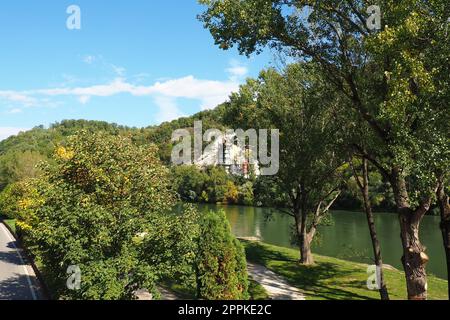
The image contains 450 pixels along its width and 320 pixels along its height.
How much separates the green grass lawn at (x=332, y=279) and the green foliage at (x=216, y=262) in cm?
480

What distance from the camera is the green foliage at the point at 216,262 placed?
1320 centimetres

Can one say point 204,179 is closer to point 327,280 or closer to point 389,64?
point 327,280

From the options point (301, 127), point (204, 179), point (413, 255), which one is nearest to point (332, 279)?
point (301, 127)

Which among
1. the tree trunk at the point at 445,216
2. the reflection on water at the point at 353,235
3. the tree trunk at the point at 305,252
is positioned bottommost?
the reflection on water at the point at 353,235

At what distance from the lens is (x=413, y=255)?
12.1 metres

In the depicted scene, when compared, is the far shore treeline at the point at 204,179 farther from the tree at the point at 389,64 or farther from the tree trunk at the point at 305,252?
the tree at the point at 389,64

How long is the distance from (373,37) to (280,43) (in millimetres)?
3850

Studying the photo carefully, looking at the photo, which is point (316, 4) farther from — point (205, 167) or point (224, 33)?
point (205, 167)

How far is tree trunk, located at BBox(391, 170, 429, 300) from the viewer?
12.0 m

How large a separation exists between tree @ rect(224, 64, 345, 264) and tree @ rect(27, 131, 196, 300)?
7.47 m

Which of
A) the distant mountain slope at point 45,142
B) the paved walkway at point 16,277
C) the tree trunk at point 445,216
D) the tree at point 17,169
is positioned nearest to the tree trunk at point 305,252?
the tree trunk at point 445,216

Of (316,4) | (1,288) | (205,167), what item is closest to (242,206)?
(205,167)

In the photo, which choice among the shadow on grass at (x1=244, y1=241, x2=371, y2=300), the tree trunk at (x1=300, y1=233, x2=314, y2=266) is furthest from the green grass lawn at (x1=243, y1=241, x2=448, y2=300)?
the tree trunk at (x1=300, y1=233, x2=314, y2=266)

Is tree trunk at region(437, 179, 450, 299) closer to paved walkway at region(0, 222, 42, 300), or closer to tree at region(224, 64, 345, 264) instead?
tree at region(224, 64, 345, 264)
